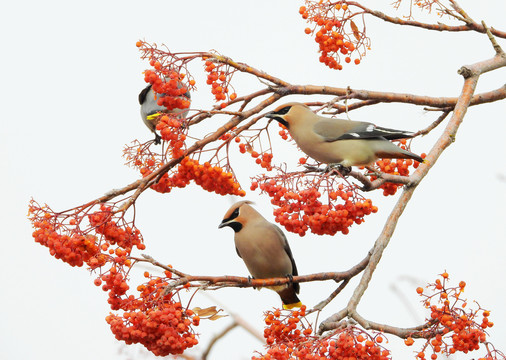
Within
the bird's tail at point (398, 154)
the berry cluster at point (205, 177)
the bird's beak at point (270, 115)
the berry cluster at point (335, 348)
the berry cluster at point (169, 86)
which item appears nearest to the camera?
the berry cluster at point (335, 348)

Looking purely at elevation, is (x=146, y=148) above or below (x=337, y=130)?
below

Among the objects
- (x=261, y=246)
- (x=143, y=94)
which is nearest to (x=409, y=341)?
(x=261, y=246)

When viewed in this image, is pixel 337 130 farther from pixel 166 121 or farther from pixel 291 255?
pixel 291 255

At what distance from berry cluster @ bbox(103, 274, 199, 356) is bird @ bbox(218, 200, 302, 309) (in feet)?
5.19

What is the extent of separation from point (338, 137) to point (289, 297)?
4.33ft

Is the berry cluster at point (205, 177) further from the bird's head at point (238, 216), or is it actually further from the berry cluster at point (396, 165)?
the bird's head at point (238, 216)

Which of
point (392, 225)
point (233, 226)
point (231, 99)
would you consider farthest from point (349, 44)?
point (233, 226)

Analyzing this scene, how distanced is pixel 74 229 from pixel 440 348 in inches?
55.9

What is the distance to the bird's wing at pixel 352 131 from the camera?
3.61m

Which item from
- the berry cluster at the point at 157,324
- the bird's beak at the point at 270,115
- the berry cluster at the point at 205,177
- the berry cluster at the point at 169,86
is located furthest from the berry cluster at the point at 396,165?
the berry cluster at the point at 157,324

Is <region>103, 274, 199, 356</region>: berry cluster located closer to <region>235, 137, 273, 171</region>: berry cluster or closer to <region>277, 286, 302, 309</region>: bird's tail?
<region>235, 137, 273, 171</region>: berry cluster

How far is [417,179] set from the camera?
132 inches

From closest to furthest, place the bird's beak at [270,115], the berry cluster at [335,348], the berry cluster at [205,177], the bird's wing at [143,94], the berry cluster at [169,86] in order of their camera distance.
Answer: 1. the berry cluster at [335,348]
2. the berry cluster at [169,86]
3. the berry cluster at [205,177]
4. the bird's beak at [270,115]
5. the bird's wing at [143,94]

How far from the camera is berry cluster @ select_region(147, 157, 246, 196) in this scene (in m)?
3.43
